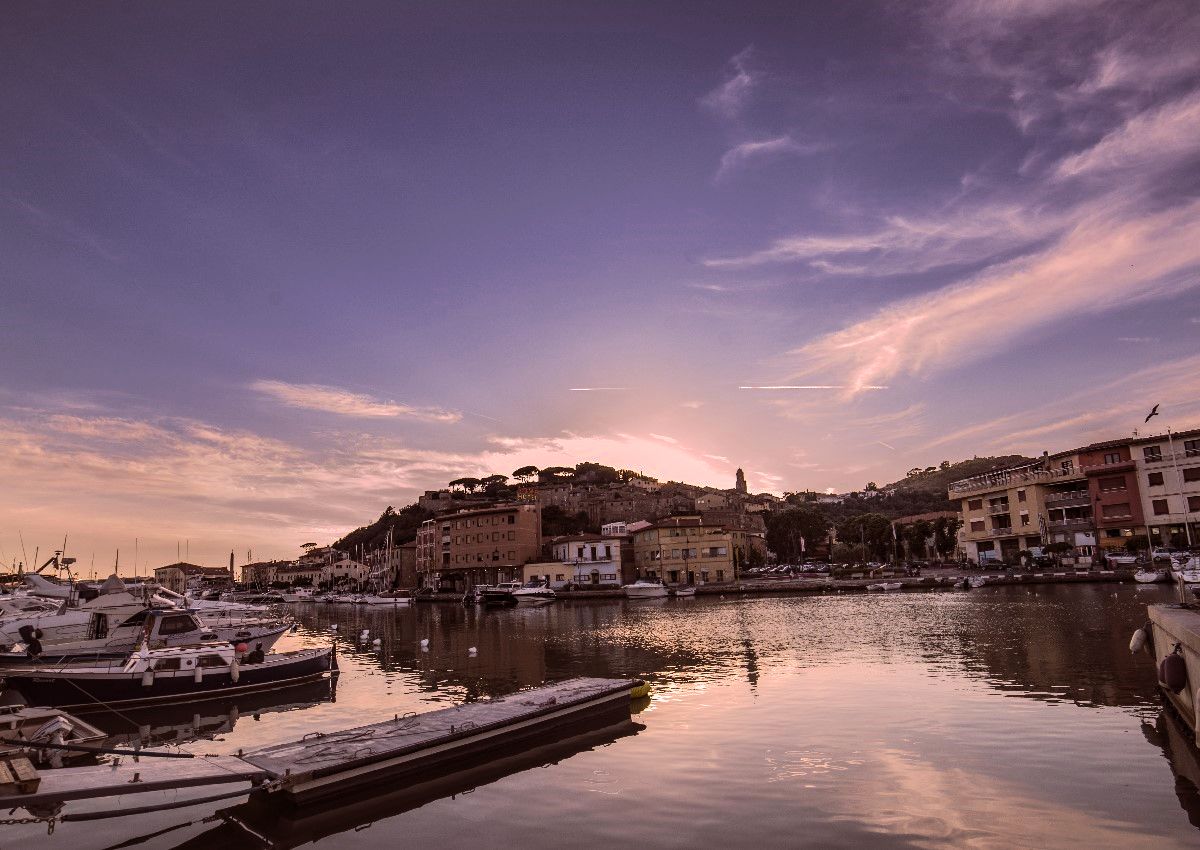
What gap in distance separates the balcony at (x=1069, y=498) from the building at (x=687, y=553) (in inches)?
1762

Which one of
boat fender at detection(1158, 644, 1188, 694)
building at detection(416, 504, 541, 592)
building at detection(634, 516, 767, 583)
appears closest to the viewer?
boat fender at detection(1158, 644, 1188, 694)

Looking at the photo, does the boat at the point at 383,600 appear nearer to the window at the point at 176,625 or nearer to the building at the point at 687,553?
the building at the point at 687,553

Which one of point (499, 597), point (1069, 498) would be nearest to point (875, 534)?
point (1069, 498)

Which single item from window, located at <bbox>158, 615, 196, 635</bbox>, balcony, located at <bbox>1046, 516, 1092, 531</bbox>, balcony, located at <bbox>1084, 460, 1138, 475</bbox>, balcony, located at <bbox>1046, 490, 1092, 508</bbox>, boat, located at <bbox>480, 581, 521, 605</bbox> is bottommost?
boat, located at <bbox>480, 581, 521, 605</bbox>

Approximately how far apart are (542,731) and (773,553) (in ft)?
464

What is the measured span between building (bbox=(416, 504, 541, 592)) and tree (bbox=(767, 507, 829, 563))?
175ft

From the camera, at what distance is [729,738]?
65.2 ft

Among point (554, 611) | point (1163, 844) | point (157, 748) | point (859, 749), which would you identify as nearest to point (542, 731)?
point (859, 749)

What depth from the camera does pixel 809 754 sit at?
58.7 feet

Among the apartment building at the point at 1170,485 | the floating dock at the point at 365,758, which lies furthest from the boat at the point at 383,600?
the apartment building at the point at 1170,485

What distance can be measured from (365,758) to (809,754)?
1085 cm

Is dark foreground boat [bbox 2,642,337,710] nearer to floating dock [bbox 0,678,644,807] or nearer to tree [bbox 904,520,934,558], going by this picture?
floating dock [bbox 0,678,644,807]

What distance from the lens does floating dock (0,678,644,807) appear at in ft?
45.9

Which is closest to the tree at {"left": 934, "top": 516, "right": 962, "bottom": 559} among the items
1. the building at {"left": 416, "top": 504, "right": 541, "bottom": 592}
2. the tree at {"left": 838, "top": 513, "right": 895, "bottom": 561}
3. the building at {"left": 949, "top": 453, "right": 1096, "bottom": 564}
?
the tree at {"left": 838, "top": 513, "right": 895, "bottom": 561}
